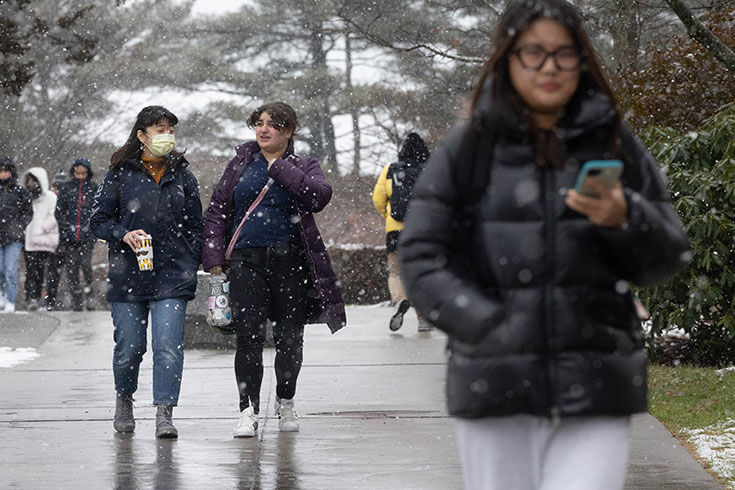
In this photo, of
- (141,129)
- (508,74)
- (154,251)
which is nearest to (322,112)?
(141,129)

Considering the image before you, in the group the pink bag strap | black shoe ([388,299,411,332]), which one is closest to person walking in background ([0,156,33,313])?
black shoe ([388,299,411,332])

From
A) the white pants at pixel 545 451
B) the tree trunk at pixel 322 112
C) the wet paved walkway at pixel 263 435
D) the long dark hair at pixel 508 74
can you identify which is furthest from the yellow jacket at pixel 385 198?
the tree trunk at pixel 322 112

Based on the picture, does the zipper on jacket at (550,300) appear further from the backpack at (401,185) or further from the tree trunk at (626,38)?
the tree trunk at (626,38)

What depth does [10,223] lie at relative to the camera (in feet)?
48.6

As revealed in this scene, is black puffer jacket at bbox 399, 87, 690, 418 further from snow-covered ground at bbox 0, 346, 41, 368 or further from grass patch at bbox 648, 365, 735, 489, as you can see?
snow-covered ground at bbox 0, 346, 41, 368

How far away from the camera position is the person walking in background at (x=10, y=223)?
48.5 ft

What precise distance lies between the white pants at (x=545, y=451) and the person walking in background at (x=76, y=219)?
12965 mm

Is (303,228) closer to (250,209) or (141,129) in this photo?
(250,209)

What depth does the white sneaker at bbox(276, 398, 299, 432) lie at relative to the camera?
276 inches

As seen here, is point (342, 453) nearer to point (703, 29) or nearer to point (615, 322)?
point (703, 29)

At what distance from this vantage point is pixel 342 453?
6434mm

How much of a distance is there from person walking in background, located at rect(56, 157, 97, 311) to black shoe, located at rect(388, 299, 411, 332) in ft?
16.1

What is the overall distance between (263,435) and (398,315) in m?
5.46

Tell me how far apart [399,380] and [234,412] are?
1734mm
